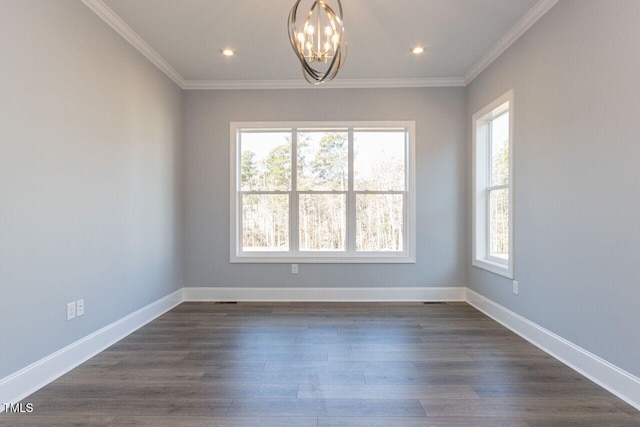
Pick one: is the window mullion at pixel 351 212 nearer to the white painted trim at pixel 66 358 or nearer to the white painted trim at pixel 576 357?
the white painted trim at pixel 576 357

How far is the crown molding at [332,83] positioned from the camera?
409 cm

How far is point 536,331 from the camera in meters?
2.79

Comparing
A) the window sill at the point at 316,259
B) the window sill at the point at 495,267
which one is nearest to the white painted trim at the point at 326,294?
the window sill at the point at 316,259

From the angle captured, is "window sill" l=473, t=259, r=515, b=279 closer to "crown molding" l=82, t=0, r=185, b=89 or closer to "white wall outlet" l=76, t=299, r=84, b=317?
"white wall outlet" l=76, t=299, r=84, b=317

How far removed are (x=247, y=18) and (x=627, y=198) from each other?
10.1ft

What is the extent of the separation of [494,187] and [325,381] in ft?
9.11

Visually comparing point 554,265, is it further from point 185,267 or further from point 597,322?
point 185,267

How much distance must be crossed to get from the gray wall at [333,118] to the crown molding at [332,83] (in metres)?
0.06

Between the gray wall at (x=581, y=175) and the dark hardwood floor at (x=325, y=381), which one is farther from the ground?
the gray wall at (x=581, y=175)

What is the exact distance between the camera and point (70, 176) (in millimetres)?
2379

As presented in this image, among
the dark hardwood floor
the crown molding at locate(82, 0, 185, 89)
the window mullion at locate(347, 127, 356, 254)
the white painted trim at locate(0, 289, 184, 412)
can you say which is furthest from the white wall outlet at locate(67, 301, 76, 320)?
the window mullion at locate(347, 127, 356, 254)

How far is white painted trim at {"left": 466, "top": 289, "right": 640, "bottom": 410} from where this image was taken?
1.97 meters

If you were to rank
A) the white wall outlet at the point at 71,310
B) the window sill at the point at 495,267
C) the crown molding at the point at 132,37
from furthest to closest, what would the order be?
the window sill at the point at 495,267
the crown molding at the point at 132,37
the white wall outlet at the point at 71,310

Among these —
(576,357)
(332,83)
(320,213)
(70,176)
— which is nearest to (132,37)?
(70,176)
